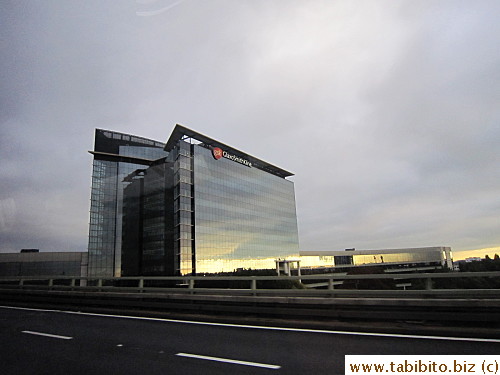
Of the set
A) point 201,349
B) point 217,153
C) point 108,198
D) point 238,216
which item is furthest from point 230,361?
point 108,198

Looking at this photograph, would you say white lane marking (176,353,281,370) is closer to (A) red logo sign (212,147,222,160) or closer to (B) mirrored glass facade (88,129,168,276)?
(A) red logo sign (212,147,222,160)

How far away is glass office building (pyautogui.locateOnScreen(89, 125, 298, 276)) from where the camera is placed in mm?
60438

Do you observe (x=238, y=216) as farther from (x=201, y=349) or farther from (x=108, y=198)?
(x=201, y=349)

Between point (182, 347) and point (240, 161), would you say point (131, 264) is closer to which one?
point (240, 161)

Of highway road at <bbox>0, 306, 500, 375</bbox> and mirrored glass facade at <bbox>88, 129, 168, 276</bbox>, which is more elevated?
mirrored glass facade at <bbox>88, 129, 168, 276</bbox>

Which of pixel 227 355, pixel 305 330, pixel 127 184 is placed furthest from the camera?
pixel 127 184

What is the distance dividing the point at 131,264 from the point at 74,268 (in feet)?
57.8

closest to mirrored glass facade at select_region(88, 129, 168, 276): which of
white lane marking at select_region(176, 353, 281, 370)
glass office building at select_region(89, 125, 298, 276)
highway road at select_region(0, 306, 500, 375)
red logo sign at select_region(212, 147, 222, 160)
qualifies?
glass office building at select_region(89, 125, 298, 276)

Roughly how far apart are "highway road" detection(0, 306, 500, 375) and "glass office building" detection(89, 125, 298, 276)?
49778 mm

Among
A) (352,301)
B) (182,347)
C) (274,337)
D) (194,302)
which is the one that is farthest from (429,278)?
(194,302)

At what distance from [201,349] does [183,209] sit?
5332cm

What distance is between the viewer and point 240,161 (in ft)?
255

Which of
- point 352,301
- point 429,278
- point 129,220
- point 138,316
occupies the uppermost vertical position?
point 129,220

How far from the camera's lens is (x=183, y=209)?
193 ft
